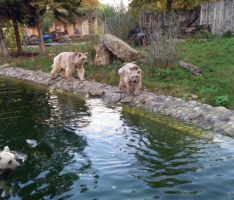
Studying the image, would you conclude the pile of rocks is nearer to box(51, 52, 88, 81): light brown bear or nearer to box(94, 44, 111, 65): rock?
box(94, 44, 111, 65): rock

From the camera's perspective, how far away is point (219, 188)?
8.05m

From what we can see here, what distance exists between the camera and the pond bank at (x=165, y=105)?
1240cm

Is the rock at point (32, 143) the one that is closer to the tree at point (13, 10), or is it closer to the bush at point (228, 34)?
the tree at point (13, 10)

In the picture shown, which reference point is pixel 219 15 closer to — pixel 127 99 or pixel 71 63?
pixel 71 63

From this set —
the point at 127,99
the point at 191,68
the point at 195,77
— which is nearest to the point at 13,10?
the point at 191,68

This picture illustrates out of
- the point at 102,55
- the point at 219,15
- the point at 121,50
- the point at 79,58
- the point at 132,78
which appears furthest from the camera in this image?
the point at 219,15

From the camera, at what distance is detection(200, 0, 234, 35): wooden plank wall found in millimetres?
28073

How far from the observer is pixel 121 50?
21.2 meters

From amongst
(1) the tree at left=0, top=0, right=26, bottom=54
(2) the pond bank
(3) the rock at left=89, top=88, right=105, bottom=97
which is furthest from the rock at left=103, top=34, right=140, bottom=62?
(1) the tree at left=0, top=0, right=26, bottom=54

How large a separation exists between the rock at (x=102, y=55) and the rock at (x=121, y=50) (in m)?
0.35

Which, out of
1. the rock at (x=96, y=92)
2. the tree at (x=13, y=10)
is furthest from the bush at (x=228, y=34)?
the tree at (x=13, y=10)

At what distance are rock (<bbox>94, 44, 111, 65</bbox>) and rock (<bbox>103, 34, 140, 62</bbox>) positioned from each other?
35cm

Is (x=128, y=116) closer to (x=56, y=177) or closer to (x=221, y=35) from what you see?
(x=56, y=177)

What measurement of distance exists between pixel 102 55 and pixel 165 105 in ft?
27.2
